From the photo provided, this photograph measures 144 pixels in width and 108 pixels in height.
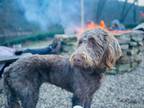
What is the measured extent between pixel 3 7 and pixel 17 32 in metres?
0.93

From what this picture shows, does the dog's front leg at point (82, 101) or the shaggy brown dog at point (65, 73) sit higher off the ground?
the shaggy brown dog at point (65, 73)

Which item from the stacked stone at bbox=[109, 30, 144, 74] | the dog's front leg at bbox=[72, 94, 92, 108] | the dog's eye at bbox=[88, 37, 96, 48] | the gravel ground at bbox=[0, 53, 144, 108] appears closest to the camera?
the dog's eye at bbox=[88, 37, 96, 48]

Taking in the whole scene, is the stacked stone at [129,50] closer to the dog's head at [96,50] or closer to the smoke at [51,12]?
the dog's head at [96,50]

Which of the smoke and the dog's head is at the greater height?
the smoke

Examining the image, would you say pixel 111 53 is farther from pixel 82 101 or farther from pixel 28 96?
pixel 28 96

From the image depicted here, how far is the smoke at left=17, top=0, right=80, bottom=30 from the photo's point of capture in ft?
33.0

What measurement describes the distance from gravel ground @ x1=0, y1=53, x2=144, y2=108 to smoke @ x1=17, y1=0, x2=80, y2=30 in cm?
454

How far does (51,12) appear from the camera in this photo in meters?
10.8

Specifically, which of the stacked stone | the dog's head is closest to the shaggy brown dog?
the dog's head

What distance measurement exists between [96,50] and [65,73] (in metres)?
0.58

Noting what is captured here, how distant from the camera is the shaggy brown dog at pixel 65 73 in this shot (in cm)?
332

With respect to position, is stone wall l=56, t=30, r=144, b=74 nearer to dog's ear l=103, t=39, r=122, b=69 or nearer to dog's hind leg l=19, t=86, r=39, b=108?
dog's hind leg l=19, t=86, r=39, b=108

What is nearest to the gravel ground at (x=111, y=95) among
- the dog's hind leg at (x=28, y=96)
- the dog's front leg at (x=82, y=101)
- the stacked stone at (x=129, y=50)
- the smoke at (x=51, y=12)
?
the stacked stone at (x=129, y=50)

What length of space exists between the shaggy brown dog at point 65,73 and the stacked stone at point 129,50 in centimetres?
349
